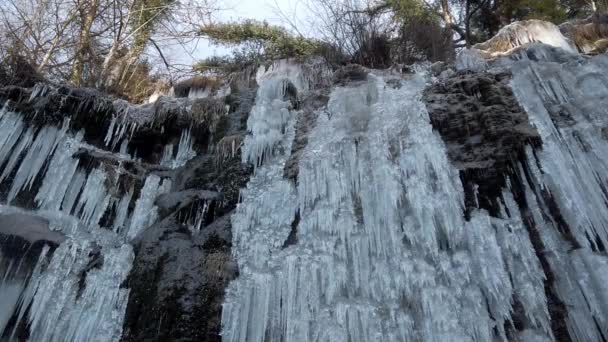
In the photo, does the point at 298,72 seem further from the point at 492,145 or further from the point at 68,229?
the point at 68,229

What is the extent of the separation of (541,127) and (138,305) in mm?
4854

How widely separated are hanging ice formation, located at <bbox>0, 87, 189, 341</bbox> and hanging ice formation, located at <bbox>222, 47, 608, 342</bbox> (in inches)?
57.6

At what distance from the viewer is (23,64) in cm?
746

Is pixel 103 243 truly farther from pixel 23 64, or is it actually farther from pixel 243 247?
pixel 23 64

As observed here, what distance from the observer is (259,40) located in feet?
36.1

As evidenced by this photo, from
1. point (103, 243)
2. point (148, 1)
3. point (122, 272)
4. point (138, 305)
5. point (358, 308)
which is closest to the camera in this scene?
point (358, 308)

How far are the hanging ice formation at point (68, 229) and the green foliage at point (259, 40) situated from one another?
379 cm

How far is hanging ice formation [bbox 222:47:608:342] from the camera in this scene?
454 centimetres

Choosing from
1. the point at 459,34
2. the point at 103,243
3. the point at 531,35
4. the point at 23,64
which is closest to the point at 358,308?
the point at 103,243

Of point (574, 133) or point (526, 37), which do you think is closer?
point (574, 133)

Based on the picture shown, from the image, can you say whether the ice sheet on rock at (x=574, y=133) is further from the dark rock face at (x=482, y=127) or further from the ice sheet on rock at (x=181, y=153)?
the ice sheet on rock at (x=181, y=153)

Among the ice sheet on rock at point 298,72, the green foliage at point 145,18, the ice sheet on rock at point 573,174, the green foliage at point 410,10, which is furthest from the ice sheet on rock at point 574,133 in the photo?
the green foliage at point 145,18

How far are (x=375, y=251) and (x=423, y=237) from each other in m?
0.51

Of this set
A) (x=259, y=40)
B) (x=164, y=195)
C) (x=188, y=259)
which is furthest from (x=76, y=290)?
(x=259, y=40)
